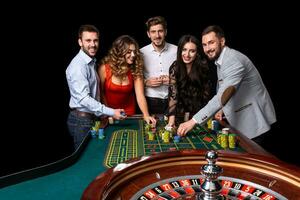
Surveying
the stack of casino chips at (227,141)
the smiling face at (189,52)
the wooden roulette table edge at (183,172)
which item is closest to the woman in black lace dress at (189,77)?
the smiling face at (189,52)

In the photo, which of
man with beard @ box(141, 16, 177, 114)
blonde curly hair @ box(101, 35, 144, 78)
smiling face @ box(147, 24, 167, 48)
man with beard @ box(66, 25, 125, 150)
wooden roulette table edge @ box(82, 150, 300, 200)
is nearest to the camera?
wooden roulette table edge @ box(82, 150, 300, 200)

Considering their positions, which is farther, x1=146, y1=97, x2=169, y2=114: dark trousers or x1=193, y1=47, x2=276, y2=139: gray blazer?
x1=146, y1=97, x2=169, y2=114: dark trousers

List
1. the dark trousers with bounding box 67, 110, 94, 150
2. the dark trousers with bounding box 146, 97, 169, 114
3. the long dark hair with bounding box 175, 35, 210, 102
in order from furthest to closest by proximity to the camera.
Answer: the dark trousers with bounding box 146, 97, 169, 114
the long dark hair with bounding box 175, 35, 210, 102
the dark trousers with bounding box 67, 110, 94, 150

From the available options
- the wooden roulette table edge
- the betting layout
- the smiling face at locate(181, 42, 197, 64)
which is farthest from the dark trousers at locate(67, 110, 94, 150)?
the wooden roulette table edge

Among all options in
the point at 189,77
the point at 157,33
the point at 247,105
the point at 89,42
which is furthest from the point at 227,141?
the point at 157,33

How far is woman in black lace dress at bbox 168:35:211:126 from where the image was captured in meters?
3.58

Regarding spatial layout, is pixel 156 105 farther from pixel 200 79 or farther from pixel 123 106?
pixel 200 79

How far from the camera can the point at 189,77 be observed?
365cm

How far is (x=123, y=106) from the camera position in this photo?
3902 mm

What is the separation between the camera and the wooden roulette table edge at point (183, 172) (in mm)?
1238

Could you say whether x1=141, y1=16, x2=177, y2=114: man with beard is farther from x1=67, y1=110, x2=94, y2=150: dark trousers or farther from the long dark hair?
x1=67, y1=110, x2=94, y2=150: dark trousers

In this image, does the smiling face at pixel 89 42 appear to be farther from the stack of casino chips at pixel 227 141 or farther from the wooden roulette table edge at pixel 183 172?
the wooden roulette table edge at pixel 183 172

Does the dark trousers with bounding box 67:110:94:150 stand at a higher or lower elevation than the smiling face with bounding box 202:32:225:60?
lower

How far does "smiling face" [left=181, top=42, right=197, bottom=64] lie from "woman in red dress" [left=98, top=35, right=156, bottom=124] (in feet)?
1.82
